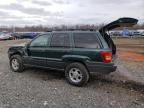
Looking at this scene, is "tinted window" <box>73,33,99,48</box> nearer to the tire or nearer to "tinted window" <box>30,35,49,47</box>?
the tire

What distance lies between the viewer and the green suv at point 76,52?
231 inches

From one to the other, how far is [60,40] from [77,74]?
1.36 meters

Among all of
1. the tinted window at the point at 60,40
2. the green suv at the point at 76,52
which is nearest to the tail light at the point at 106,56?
the green suv at the point at 76,52

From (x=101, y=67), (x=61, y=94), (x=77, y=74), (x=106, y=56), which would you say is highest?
(x=106, y=56)

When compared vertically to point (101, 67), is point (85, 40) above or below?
above

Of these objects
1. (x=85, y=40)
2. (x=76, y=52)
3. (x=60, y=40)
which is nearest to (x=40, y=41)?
(x=60, y=40)

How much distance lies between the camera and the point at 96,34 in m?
6.05

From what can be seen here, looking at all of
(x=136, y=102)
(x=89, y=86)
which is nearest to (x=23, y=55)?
(x=89, y=86)

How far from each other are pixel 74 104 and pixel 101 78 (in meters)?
2.73

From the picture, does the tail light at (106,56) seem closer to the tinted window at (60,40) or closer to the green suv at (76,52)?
the green suv at (76,52)

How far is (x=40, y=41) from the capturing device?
7.36 m

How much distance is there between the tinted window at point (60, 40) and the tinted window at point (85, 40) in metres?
0.32

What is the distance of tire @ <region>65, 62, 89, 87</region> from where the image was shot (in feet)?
20.0

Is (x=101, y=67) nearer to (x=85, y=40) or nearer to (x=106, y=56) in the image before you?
(x=106, y=56)
